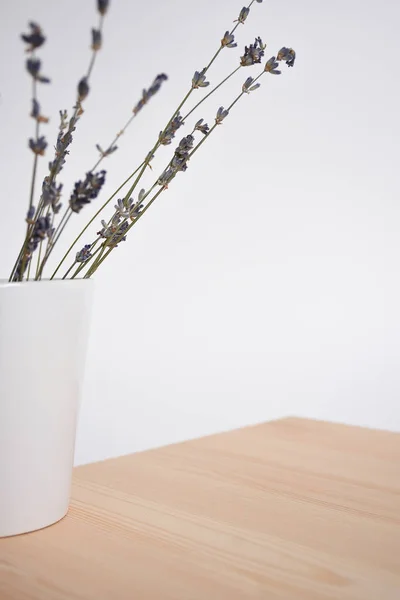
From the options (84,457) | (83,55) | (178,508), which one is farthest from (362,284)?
(178,508)

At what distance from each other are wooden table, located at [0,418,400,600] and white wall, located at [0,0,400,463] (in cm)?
172

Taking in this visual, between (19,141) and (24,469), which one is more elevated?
(19,141)

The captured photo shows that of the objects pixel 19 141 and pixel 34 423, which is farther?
pixel 19 141

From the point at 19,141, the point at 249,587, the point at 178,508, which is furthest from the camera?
the point at 19,141

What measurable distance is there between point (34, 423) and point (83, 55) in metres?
2.59

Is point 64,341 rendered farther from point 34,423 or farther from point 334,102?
point 334,102

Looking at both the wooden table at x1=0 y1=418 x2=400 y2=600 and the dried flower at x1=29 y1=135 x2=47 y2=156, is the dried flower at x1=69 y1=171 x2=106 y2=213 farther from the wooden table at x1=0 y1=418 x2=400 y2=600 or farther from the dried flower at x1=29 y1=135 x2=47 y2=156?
the wooden table at x1=0 y1=418 x2=400 y2=600

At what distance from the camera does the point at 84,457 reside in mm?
2742

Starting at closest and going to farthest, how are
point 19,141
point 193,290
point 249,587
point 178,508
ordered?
point 249,587 < point 178,508 < point 193,290 < point 19,141

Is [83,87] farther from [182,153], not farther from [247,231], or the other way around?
[247,231]

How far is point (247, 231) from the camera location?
2.63m

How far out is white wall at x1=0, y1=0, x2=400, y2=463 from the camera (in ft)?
8.18

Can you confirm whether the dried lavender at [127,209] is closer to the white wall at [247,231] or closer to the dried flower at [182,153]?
the dried flower at [182,153]

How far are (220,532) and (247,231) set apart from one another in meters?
2.11
